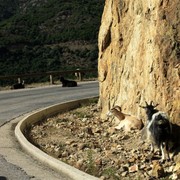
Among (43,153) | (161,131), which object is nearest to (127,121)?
(161,131)

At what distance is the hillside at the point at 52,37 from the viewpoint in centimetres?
5584

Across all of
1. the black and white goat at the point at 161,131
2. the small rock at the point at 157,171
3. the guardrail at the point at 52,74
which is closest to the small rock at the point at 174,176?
the small rock at the point at 157,171

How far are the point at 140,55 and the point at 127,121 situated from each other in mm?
1875

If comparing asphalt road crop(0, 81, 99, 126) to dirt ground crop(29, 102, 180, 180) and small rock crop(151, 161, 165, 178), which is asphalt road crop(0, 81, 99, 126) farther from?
small rock crop(151, 161, 165, 178)

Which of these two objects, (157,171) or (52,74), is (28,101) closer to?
(52,74)

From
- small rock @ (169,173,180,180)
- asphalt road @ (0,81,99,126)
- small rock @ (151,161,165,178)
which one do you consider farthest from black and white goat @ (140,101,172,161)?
asphalt road @ (0,81,99,126)

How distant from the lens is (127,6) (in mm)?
15562

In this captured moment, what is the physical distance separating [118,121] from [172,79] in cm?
358

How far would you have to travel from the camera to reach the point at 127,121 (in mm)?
13609

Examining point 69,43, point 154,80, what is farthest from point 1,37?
point 154,80

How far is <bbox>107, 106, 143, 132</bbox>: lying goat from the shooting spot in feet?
43.8

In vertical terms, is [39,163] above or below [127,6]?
below

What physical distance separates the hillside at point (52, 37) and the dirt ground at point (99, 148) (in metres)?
36.3

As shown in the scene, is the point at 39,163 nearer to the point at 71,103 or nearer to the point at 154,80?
the point at 154,80
